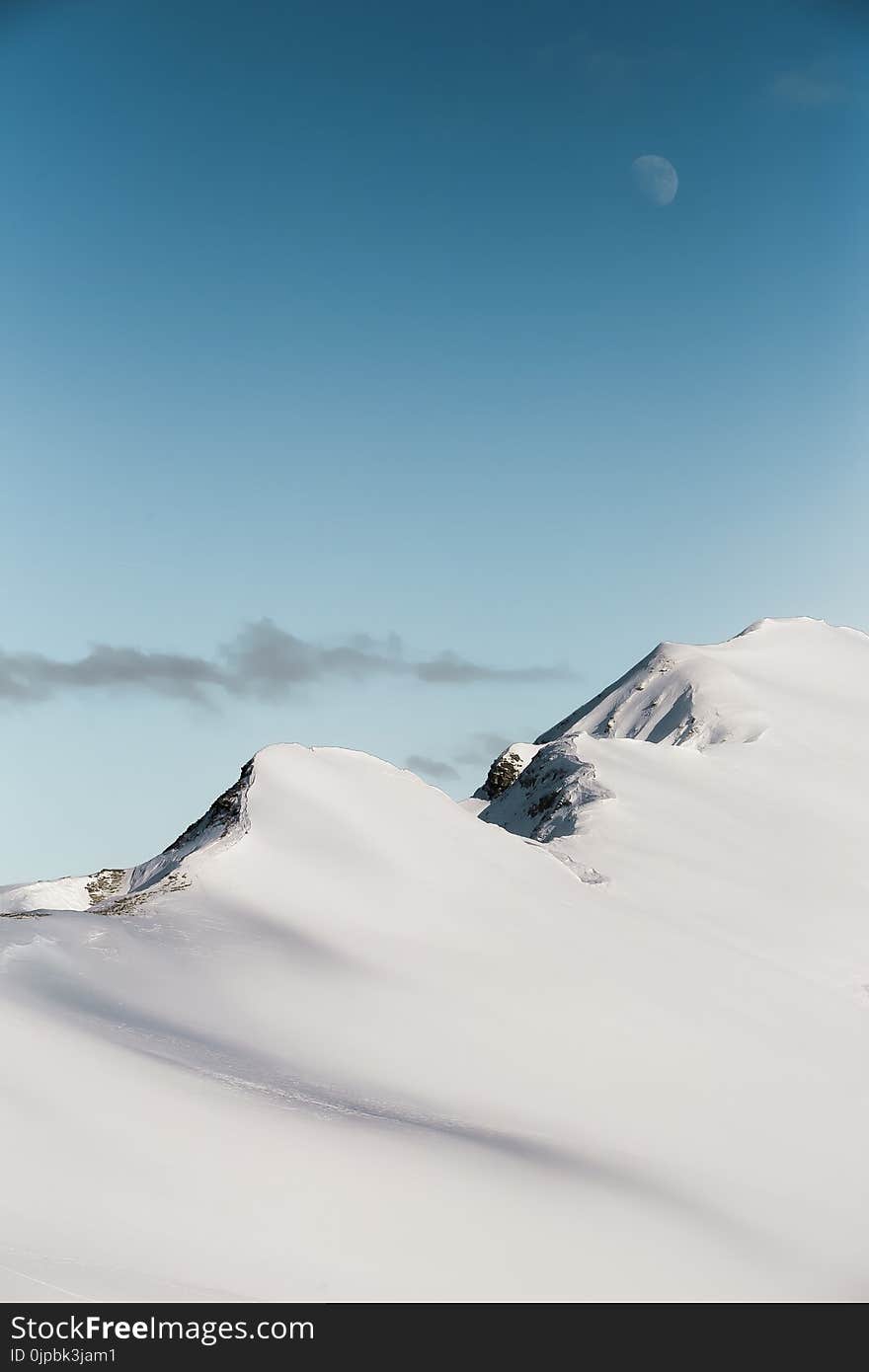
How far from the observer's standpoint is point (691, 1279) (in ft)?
46.3

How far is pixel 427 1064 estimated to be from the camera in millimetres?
18703

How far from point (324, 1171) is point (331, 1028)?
16.6 ft

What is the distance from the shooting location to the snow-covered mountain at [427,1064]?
1318 cm

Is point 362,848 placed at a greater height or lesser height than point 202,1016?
greater

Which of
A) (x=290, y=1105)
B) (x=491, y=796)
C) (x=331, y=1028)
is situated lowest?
(x=290, y=1105)

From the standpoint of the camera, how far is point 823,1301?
14.5m

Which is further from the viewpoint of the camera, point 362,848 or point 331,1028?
point 362,848

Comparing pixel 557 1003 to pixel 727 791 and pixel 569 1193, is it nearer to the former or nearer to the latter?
pixel 569 1193

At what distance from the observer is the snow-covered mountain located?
13.2 meters

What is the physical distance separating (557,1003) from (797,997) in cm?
757
